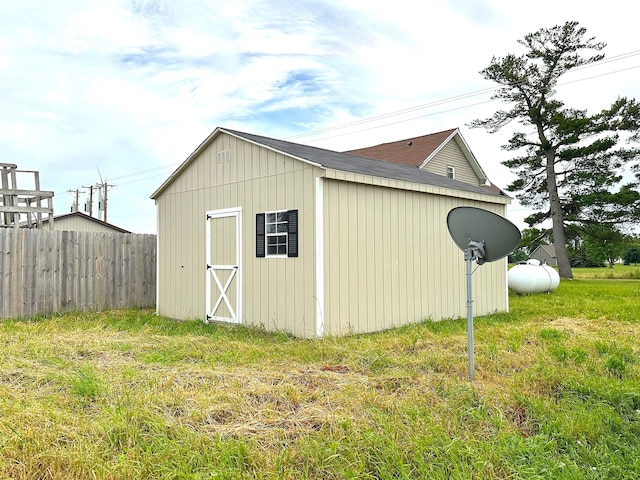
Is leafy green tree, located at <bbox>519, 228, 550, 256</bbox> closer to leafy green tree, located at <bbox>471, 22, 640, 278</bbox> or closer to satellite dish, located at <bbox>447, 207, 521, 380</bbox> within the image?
leafy green tree, located at <bbox>471, 22, 640, 278</bbox>

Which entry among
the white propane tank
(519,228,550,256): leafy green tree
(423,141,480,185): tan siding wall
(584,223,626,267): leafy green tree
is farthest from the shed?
(584,223,626,267): leafy green tree

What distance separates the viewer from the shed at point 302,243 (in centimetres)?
715

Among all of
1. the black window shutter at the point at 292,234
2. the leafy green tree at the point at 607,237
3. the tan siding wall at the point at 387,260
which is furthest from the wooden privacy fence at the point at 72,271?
the leafy green tree at the point at 607,237

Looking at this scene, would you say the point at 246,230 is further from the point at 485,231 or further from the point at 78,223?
the point at 78,223

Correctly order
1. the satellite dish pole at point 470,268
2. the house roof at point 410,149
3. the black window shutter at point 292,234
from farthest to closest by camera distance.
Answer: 1. the house roof at point 410,149
2. the black window shutter at point 292,234
3. the satellite dish pole at point 470,268

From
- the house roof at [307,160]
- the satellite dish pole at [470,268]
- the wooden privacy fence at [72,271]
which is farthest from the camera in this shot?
the wooden privacy fence at [72,271]

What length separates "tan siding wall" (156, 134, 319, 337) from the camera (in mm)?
7191

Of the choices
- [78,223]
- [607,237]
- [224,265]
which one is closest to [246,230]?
[224,265]

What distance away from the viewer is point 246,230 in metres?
8.12

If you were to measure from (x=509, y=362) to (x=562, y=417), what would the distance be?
64.2 inches

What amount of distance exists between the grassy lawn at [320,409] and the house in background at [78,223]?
16.3 meters

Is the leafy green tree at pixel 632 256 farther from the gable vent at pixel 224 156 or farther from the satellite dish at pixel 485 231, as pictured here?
the satellite dish at pixel 485 231

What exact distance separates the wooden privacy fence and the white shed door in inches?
121

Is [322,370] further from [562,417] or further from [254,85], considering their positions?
[254,85]
